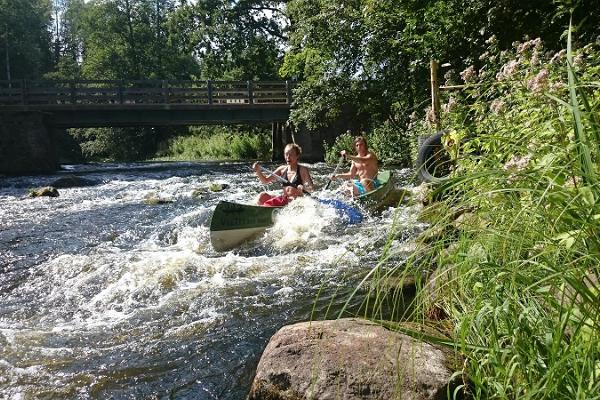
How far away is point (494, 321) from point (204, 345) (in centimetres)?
256

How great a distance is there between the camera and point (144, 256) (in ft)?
21.9

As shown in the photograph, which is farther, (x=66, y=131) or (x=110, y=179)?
(x=66, y=131)

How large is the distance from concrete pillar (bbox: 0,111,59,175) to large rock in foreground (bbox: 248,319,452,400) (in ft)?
74.9

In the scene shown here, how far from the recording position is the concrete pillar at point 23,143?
2239cm

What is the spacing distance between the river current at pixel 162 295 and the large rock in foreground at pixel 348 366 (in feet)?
0.93

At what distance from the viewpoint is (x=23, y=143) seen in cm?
2259

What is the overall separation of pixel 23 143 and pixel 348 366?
23.5 metres

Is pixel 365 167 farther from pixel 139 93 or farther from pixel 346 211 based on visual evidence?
pixel 139 93

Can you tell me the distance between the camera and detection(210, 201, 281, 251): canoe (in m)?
7.13

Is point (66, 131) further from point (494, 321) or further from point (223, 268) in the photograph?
point (494, 321)

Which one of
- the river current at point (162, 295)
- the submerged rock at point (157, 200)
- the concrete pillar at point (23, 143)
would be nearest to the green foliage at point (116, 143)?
the concrete pillar at point (23, 143)

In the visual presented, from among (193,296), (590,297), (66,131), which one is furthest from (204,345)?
(66,131)

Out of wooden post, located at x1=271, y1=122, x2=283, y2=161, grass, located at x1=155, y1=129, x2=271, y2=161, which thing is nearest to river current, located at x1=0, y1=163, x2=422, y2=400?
wooden post, located at x1=271, y1=122, x2=283, y2=161

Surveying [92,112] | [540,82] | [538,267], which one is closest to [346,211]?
[540,82]
